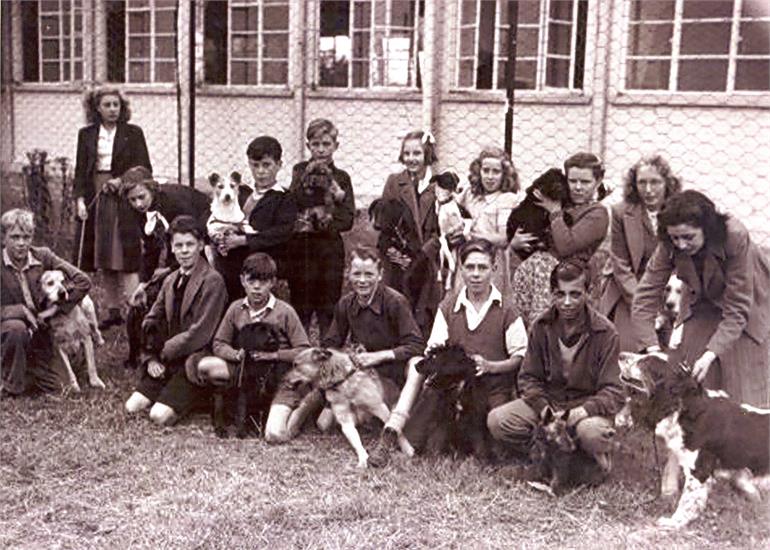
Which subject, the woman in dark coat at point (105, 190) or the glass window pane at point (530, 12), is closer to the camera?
the woman in dark coat at point (105, 190)

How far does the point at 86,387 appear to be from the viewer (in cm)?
514

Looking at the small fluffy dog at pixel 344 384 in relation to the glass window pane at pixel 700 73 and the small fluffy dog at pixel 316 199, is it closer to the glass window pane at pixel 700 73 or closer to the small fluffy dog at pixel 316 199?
the small fluffy dog at pixel 316 199

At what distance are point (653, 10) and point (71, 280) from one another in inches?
215

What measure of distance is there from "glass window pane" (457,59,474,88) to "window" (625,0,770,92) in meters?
1.59

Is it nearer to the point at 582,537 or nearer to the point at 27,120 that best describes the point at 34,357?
the point at 582,537

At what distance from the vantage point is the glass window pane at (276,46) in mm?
10328

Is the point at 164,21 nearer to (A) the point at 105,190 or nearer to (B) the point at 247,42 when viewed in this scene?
(B) the point at 247,42

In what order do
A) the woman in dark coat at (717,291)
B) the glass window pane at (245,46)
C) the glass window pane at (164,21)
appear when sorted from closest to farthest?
1. the woman in dark coat at (717,291)
2. the glass window pane at (245,46)
3. the glass window pane at (164,21)

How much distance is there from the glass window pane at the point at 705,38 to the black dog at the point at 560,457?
18.2 ft

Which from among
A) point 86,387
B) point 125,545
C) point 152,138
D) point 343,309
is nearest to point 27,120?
point 152,138

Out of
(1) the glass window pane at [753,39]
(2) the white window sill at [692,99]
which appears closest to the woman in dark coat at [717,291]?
(2) the white window sill at [692,99]

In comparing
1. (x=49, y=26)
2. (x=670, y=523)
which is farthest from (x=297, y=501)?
(x=49, y=26)

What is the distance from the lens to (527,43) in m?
8.87

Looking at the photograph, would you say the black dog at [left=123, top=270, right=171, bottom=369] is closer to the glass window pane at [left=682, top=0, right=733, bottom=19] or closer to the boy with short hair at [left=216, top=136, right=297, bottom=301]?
the boy with short hair at [left=216, top=136, right=297, bottom=301]
